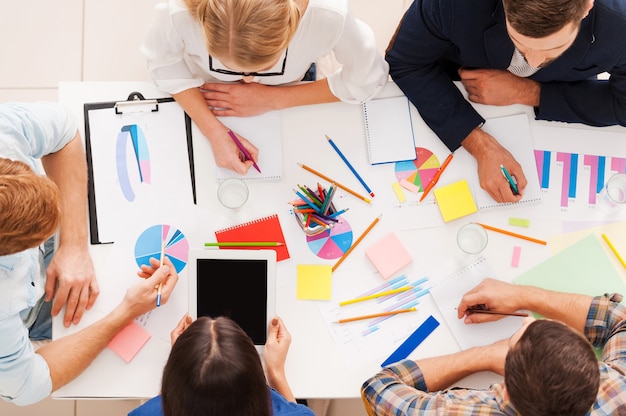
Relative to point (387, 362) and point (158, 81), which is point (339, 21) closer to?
point (158, 81)

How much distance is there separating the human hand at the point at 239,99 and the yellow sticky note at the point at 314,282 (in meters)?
0.46

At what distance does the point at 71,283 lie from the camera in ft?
4.91

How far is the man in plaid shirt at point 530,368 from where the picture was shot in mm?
1257

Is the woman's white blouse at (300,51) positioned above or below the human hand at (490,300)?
above

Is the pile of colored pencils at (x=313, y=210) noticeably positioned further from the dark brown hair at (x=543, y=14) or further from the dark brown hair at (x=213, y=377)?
the dark brown hair at (x=543, y=14)

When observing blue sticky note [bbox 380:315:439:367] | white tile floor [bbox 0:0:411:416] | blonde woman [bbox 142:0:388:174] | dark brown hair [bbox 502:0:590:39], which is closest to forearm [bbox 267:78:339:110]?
blonde woman [bbox 142:0:388:174]

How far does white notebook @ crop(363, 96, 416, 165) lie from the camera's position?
65.1 inches

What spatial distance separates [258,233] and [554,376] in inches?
31.2

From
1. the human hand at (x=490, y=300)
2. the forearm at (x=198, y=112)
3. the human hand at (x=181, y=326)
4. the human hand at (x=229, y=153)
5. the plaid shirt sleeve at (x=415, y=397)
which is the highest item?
the forearm at (x=198, y=112)

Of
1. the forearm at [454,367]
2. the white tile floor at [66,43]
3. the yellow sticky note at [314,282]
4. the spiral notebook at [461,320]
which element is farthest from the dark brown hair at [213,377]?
the white tile floor at [66,43]

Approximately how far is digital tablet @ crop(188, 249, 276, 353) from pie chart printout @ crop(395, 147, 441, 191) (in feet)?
1.48

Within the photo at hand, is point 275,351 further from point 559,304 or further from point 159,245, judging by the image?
point 559,304

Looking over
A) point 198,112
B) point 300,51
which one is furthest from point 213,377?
point 300,51

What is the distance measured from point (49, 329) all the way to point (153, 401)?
465 millimetres
